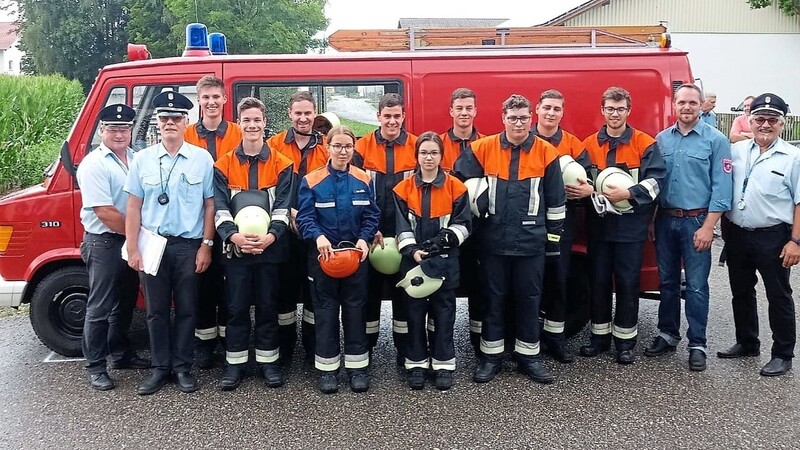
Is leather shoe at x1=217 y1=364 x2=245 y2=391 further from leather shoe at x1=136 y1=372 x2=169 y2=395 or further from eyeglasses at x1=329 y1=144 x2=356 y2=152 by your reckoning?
eyeglasses at x1=329 y1=144 x2=356 y2=152

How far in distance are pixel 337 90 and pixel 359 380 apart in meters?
2.01

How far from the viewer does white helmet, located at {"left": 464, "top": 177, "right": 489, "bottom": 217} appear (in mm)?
4391

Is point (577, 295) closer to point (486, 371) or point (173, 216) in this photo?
point (486, 371)

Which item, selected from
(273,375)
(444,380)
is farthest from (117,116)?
(444,380)

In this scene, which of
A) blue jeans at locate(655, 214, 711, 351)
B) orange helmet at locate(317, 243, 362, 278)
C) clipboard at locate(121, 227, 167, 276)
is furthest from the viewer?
blue jeans at locate(655, 214, 711, 351)

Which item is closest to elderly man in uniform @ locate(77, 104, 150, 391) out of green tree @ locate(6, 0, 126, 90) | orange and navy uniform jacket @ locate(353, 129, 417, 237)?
orange and navy uniform jacket @ locate(353, 129, 417, 237)

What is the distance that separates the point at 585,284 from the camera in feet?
16.8

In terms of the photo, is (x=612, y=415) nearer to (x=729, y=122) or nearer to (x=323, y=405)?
(x=323, y=405)

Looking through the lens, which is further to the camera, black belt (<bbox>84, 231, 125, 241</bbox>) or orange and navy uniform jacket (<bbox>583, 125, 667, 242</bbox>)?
orange and navy uniform jacket (<bbox>583, 125, 667, 242</bbox>)

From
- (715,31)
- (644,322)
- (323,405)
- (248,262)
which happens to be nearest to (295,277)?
(248,262)

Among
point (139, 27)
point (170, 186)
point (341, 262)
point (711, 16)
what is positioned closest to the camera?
point (341, 262)

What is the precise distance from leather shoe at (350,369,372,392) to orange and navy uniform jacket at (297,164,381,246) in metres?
0.88

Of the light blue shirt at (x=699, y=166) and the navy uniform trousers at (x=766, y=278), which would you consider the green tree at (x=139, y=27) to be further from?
the navy uniform trousers at (x=766, y=278)

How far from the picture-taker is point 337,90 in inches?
192
